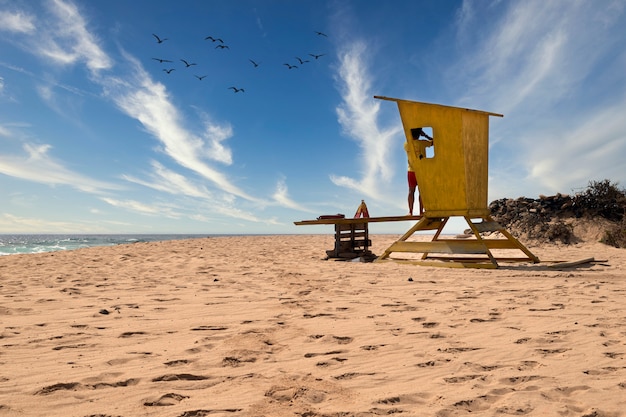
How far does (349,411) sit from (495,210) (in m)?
16.9

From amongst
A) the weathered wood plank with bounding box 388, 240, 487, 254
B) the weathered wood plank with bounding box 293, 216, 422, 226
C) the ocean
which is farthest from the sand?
the ocean

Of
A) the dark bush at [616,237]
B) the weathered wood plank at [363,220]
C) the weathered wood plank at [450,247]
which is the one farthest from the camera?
the dark bush at [616,237]

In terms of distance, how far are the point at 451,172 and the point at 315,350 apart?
5736 mm

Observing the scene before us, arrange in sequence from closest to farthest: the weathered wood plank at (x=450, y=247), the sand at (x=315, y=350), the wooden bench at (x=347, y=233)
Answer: the sand at (x=315, y=350)
the weathered wood plank at (x=450, y=247)
the wooden bench at (x=347, y=233)

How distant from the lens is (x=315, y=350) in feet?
9.68

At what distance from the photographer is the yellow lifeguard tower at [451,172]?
24.8ft

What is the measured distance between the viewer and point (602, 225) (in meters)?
15.0

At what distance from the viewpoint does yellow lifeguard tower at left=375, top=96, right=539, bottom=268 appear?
298 inches

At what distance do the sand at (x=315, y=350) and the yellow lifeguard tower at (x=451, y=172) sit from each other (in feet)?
7.06

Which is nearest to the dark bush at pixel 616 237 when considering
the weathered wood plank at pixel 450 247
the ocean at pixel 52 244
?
the weathered wood plank at pixel 450 247

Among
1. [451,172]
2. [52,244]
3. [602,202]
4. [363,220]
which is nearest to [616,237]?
[602,202]

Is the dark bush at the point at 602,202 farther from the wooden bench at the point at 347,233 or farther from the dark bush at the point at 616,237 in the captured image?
the wooden bench at the point at 347,233

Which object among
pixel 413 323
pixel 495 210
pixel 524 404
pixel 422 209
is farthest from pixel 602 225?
pixel 524 404

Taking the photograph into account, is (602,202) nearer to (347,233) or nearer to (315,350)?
(347,233)
